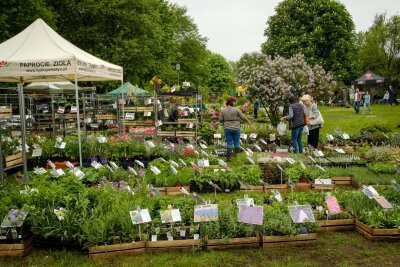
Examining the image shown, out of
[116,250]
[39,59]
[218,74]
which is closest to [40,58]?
[39,59]

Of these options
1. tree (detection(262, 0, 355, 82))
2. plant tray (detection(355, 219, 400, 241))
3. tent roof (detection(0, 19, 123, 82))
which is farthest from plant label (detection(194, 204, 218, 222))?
tree (detection(262, 0, 355, 82))

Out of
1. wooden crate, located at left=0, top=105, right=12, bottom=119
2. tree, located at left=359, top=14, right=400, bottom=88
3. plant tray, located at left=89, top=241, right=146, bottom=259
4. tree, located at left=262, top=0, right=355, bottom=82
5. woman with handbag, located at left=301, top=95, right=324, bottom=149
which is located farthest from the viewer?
tree, located at left=359, top=14, right=400, bottom=88

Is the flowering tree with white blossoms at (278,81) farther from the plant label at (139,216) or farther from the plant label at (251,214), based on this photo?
the plant label at (139,216)

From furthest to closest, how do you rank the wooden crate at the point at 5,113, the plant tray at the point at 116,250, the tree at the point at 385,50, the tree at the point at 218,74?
the tree at the point at 218,74, the tree at the point at 385,50, the wooden crate at the point at 5,113, the plant tray at the point at 116,250

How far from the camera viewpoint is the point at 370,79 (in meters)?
33.6

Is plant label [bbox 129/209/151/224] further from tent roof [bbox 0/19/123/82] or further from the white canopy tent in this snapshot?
tent roof [bbox 0/19/123/82]

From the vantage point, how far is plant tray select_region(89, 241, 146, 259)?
4.70 metres

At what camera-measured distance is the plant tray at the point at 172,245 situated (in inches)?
190

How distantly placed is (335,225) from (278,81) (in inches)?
415

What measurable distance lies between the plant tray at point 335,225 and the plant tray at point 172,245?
1.80 metres

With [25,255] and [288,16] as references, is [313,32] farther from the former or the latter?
[25,255]

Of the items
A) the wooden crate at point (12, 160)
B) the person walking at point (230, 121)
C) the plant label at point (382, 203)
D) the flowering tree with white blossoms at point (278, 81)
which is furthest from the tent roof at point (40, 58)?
the flowering tree with white blossoms at point (278, 81)

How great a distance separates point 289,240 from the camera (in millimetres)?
4941

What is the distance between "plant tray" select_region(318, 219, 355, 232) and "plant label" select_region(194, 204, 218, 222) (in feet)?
5.35
